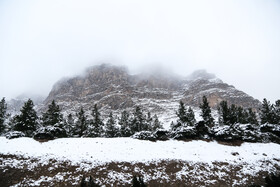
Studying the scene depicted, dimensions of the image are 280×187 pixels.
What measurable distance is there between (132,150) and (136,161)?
2919mm

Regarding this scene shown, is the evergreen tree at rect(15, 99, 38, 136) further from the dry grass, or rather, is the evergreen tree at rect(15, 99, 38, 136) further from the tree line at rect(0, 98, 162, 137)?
the dry grass

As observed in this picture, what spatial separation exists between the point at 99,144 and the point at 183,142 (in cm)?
1228

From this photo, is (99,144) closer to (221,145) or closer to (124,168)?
(124,168)

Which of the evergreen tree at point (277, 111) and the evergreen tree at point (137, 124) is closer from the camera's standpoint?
the evergreen tree at point (137, 124)

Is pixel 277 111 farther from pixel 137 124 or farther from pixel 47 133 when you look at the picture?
pixel 47 133

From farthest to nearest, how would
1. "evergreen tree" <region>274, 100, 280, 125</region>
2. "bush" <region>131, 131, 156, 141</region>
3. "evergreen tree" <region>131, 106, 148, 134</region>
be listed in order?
"evergreen tree" <region>274, 100, 280, 125</region>, "evergreen tree" <region>131, 106, 148, 134</region>, "bush" <region>131, 131, 156, 141</region>

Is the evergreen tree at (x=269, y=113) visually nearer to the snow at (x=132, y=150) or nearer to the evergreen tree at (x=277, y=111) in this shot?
the evergreen tree at (x=277, y=111)

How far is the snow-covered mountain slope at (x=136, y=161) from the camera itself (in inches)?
592

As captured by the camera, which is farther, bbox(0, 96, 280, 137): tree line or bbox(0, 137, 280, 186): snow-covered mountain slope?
bbox(0, 96, 280, 137): tree line

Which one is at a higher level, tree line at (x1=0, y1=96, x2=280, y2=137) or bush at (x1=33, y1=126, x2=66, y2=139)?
bush at (x1=33, y1=126, x2=66, y2=139)

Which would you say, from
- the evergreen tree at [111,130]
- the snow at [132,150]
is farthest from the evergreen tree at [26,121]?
the evergreen tree at [111,130]

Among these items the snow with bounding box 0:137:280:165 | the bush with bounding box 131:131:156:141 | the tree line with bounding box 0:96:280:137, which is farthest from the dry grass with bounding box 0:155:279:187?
the tree line with bounding box 0:96:280:137

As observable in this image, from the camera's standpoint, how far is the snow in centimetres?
1784

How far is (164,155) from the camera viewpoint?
20.2 metres
